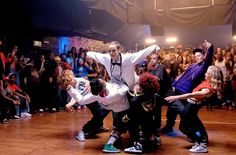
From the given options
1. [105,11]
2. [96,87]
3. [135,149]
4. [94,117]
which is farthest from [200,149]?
[105,11]

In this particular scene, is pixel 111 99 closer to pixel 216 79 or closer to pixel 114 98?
pixel 114 98

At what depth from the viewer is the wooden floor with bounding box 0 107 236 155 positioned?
369cm

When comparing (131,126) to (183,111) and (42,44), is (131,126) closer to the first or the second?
(183,111)

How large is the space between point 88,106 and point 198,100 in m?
1.63

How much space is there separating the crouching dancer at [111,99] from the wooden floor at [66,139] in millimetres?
228

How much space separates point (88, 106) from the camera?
4484mm

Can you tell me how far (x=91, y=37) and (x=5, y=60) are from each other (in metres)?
4.40

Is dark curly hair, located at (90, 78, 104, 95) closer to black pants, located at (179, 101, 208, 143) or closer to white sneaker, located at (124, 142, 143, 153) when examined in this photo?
white sneaker, located at (124, 142, 143, 153)

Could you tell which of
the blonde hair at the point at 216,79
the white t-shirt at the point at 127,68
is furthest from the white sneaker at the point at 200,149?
the white t-shirt at the point at 127,68

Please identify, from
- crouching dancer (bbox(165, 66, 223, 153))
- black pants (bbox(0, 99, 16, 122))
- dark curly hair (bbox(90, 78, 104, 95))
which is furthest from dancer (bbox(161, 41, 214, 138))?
black pants (bbox(0, 99, 16, 122))

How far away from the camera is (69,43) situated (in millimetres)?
11141

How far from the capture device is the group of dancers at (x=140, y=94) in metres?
3.53

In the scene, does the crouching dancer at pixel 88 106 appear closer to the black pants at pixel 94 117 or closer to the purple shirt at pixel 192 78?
the black pants at pixel 94 117

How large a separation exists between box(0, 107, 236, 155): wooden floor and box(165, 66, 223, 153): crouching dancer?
0.18 meters
